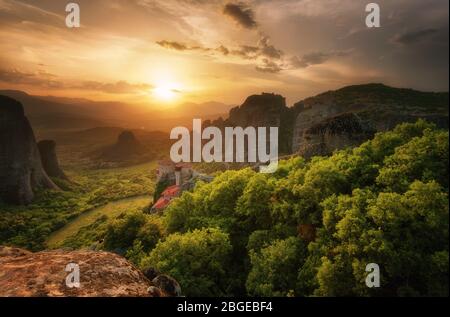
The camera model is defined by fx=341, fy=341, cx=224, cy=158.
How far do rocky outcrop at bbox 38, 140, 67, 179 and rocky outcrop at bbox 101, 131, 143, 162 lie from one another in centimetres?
1676

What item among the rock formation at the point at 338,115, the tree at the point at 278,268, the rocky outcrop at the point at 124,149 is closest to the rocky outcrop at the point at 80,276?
the tree at the point at 278,268

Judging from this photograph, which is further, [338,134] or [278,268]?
[338,134]

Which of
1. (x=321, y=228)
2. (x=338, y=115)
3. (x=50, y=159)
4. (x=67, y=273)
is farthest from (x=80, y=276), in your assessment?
(x=50, y=159)

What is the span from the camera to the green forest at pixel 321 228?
55.9 ft

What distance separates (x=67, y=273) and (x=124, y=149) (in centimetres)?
13429

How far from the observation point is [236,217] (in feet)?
94.3

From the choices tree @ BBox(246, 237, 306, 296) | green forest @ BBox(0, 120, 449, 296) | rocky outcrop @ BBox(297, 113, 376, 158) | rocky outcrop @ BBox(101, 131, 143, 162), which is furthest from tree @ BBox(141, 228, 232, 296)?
rocky outcrop @ BBox(101, 131, 143, 162)

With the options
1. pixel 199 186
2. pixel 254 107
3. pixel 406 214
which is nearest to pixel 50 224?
pixel 199 186

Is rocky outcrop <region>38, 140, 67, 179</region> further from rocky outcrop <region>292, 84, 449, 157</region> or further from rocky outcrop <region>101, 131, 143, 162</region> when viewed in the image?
rocky outcrop <region>292, 84, 449, 157</region>

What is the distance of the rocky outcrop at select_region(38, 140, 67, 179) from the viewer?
104375 millimetres

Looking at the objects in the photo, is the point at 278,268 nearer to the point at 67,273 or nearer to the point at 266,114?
the point at 67,273

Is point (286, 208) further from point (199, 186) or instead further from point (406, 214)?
point (199, 186)

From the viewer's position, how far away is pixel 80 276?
1441 centimetres

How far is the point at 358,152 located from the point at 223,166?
59.9 metres
